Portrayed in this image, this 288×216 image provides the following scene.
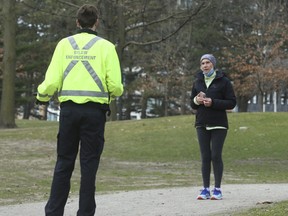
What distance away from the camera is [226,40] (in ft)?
171

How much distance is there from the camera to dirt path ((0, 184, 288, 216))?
810 centimetres

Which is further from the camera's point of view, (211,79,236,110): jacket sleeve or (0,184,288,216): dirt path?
(211,79,236,110): jacket sleeve

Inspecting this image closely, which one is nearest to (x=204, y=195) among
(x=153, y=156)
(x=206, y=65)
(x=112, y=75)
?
(x=206, y=65)

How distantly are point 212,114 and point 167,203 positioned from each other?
54.7 inches

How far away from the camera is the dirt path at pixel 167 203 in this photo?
810 centimetres

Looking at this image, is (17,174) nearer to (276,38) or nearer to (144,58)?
(276,38)

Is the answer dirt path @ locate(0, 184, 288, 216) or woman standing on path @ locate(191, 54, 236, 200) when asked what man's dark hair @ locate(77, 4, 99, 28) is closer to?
dirt path @ locate(0, 184, 288, 216)

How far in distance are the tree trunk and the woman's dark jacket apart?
21.0m

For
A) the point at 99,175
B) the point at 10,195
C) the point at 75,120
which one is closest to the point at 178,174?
the point at 99,175

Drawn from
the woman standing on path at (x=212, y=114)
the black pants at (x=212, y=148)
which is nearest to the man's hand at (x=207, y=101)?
the woman standing on path at (x=212, y=114)

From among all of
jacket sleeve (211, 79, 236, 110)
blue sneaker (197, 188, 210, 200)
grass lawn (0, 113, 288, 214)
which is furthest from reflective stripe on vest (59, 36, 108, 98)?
grass lawn (0, 113, 288, 214)

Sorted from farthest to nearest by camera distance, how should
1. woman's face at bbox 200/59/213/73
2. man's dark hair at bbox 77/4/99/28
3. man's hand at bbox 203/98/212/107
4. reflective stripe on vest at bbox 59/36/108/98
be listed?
woman's face at bbox 200/59/213/73 < man's hand at bbox 203/98/212/107 < man's dark hair at bbox 77/4/99/28 < reflective stripe on vest at bbox 59/36/108/98

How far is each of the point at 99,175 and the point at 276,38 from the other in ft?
112

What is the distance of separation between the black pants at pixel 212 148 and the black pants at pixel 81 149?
10.0ft
